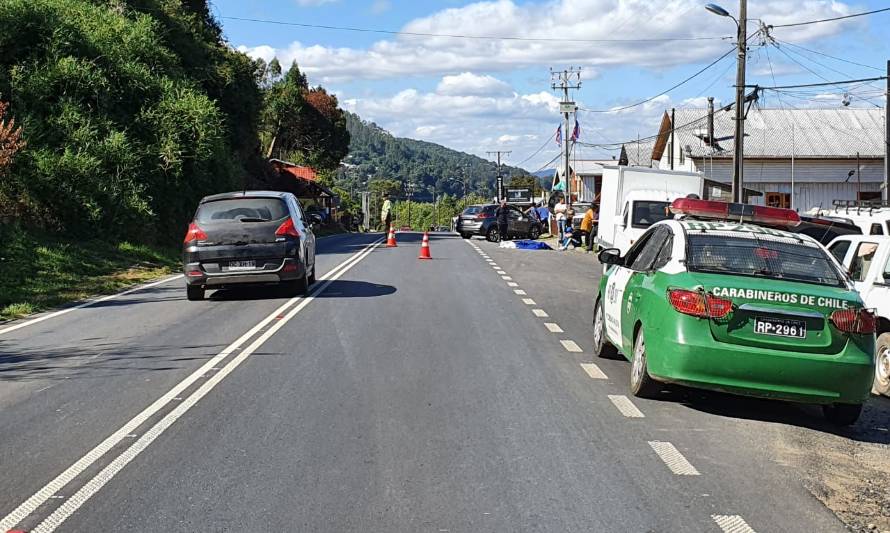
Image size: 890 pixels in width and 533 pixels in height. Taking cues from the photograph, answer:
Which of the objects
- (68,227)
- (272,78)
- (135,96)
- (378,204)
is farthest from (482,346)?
(378,204)

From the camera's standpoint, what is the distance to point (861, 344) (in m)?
7.91

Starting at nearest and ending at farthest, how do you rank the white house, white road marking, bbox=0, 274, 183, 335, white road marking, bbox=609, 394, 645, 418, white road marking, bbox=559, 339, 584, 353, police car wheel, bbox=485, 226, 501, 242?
white road marking, bbox=609, 394, 645, 418 < white road marking, bbox=559, 339, 584, 353 < white road marking, bbox=0, 274, 183, 335 < police car wheel, bbox=485, 226, 501, 242 < the white house

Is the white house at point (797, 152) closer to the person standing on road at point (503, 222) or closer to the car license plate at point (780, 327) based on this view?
the person standing on road at point (503, 222)

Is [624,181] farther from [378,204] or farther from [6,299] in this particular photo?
[378,204]

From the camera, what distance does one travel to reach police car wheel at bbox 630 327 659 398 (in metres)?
8.63

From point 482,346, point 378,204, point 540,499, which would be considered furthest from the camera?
point 378,204

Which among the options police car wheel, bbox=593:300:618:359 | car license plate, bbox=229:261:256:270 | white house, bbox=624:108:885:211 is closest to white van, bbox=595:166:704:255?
car license plate, bbox=229:261:256:270

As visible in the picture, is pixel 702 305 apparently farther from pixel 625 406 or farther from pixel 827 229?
pixel 827 229

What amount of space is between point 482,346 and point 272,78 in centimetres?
6268

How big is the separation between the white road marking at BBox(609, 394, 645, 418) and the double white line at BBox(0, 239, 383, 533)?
11.2 feet

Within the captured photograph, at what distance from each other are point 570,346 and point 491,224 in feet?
115

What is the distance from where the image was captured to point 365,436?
288 inches

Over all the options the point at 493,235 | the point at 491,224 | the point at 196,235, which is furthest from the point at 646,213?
the point at 491,224

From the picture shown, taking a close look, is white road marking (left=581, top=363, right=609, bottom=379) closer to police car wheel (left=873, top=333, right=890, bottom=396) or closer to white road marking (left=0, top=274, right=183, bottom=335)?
police car wheel (left=873, top=333, right=890, bottom=396)
